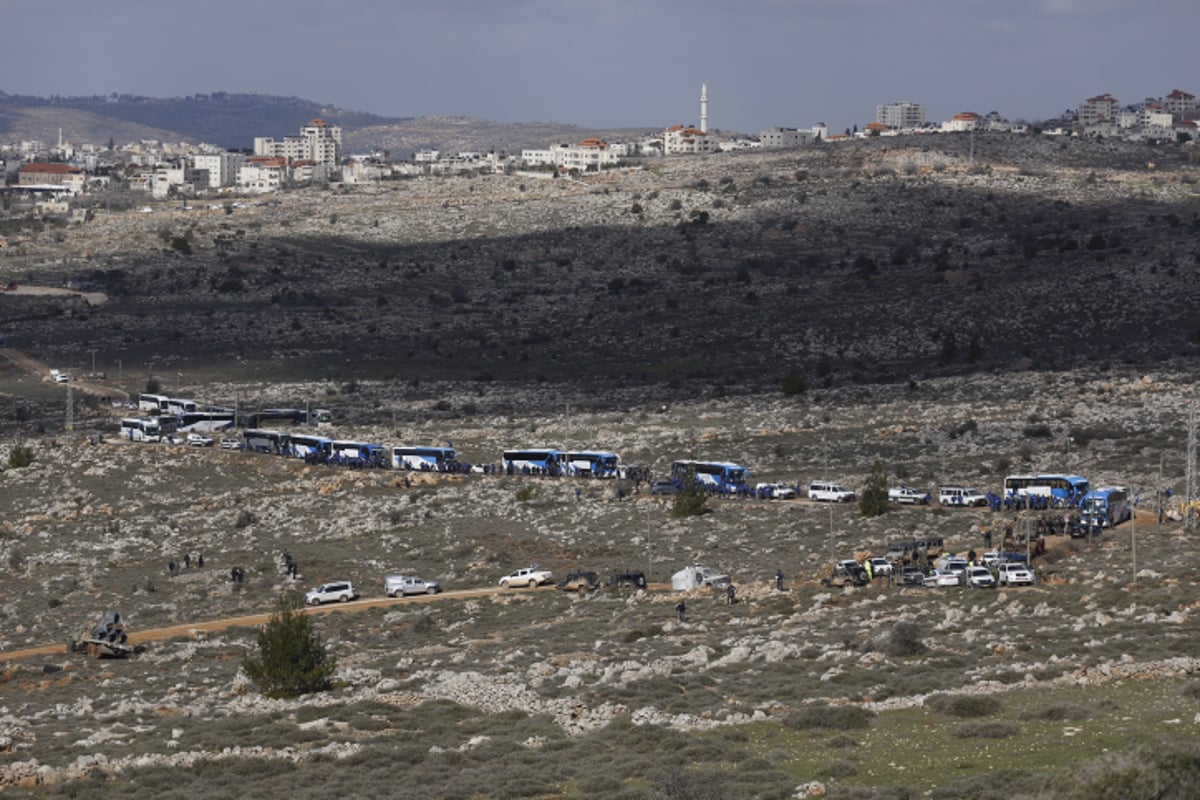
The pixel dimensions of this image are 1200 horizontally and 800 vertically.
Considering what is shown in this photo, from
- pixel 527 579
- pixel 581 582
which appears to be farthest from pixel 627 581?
pixel 527 579

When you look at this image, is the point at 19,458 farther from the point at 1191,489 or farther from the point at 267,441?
the point at 1191,489

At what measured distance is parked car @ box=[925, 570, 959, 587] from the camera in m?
42.8

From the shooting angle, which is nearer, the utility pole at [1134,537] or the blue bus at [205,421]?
the utility pole at [1134,537]

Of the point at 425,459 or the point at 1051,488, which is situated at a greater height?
the point at 1051,488

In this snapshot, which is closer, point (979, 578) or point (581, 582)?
point (979, 578)

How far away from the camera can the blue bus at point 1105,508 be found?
50.0 m

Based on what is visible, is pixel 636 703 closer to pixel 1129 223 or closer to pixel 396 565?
pixel 396 565

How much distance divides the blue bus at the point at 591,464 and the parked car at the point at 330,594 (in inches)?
719

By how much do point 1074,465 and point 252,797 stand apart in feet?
139

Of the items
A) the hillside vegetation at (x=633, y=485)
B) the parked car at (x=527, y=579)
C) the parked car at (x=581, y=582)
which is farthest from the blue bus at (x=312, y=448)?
the parked car at (x=581, y=582)

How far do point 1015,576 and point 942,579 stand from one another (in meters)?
1.88

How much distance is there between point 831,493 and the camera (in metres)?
58.7

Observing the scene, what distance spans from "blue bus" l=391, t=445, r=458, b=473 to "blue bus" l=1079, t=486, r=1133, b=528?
2771cm

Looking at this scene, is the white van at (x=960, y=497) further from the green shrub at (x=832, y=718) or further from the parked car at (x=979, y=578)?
the green shrub at (x=832, y=718)
